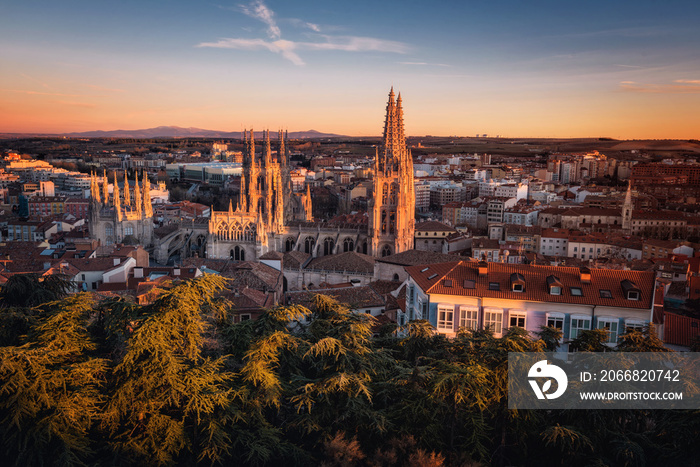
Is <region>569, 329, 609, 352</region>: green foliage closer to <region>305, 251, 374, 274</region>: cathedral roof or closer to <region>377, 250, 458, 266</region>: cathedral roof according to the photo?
<region>377, 250, 458, 266</region>: cathedral roof

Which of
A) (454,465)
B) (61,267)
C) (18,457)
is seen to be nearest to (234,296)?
(61,267)

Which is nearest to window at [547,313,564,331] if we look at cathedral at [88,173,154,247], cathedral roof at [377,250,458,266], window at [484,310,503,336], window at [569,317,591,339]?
window at [569,317,591,339]

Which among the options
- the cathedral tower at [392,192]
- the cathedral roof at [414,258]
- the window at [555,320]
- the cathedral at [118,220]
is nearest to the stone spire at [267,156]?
the cathedral tower at [392,192]

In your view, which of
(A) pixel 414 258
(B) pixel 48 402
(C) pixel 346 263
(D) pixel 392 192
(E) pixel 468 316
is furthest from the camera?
(D) pixel 392 192

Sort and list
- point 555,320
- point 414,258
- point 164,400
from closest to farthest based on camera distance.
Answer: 1. point 164,400
2. point 555,320
3. point 414,258

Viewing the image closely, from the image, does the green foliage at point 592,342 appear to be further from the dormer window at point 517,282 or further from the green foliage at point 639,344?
the dormer window at point 517,282

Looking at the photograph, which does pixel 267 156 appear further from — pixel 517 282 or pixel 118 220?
pixel 517 282

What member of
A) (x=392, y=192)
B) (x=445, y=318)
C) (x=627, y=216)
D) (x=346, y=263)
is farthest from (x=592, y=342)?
(x=627, y=216)

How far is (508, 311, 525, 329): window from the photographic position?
2108 cm

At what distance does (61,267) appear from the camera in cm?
3102

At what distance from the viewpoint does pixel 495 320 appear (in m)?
21.3

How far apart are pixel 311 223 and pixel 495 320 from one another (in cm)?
3598

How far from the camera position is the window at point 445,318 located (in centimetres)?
2181

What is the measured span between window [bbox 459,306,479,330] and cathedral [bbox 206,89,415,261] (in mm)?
28914
